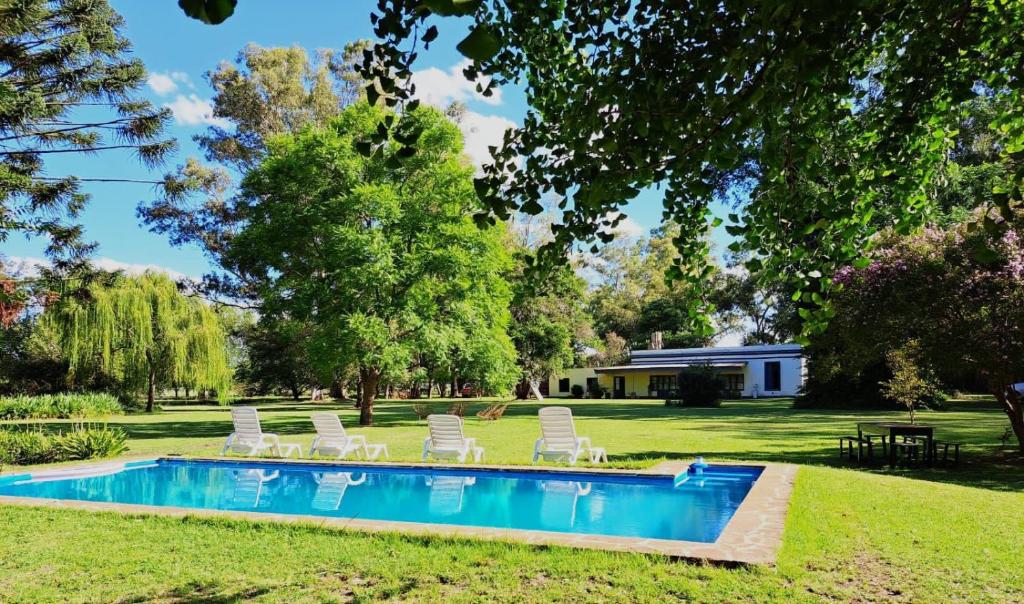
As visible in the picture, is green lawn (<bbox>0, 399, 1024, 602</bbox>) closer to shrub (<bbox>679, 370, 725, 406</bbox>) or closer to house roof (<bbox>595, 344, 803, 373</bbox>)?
shrub (<bbox>679, 370, 725, 406</bbox>)

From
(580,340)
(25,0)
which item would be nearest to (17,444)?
(25,0)

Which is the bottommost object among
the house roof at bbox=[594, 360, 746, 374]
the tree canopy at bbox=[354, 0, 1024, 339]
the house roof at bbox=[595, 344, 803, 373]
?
the house roof at bbox=[594, 360, 746, 374]

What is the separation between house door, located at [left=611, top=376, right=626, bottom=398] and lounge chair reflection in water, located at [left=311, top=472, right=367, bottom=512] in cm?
4094

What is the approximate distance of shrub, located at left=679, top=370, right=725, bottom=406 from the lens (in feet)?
114

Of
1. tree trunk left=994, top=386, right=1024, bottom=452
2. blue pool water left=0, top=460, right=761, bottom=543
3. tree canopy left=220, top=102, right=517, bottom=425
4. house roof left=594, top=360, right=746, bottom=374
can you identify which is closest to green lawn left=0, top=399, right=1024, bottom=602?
blue pool water left=0, top=460, right=761, bottom=543

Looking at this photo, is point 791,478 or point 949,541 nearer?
point 949,541

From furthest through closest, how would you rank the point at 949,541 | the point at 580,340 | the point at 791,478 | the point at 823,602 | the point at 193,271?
the point at 580,340, the point at 193,271, the point at 791,478, the point at 949,541, the point at 823,602

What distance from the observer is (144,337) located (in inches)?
1124

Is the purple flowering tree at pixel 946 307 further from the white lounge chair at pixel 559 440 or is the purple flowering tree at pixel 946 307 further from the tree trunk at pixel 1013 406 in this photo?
the white lounge chair at pixel 559 440

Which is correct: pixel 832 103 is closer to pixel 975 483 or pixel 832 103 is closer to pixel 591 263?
pixel 975 483

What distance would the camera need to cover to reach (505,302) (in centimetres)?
2398

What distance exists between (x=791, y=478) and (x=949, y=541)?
326cm

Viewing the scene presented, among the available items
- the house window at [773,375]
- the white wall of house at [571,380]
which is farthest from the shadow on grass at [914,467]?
the white wall of house at [571,380]

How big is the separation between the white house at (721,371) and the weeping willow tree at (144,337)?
22.4 metres
